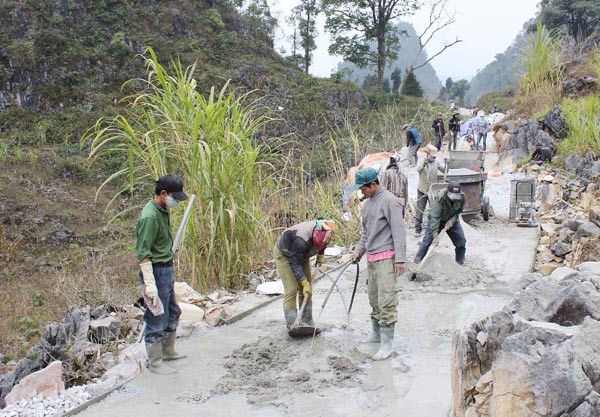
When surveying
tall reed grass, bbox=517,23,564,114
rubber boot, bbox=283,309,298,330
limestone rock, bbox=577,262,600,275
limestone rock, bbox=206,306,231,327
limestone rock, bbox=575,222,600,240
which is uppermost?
tall reed grass, bbox=517,23,564,114

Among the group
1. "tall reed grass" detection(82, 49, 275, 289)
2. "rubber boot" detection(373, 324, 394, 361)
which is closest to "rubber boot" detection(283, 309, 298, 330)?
"rubber boot" detection(373, 324, 394, 361)

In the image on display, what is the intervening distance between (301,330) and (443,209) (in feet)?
10.1

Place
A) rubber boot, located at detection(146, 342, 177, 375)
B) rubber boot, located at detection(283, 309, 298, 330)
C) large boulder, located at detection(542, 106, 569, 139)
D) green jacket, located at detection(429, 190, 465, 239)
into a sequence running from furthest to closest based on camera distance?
large boulder, located at detection(542, 106, 569, 139) → green jacket, located at detection(429, 190, 465, 239) → rubber boot, located at detection(283, 309, 298, 330) → rubber boot, located at detection(146, 342, 177, 375)

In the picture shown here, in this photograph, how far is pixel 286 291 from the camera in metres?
4.89

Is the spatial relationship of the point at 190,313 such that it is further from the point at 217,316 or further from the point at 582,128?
the point at 582,128

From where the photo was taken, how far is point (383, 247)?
4586mm

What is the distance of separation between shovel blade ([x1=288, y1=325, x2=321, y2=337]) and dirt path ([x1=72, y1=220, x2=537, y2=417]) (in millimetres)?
87

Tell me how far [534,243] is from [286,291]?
5.62m

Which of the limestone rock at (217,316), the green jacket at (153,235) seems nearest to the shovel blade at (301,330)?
the limestone rock at (217,316)

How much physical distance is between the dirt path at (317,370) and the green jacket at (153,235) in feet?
3.05

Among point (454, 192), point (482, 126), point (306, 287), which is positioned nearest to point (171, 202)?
point (306, 287)

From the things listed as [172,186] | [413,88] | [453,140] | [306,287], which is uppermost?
[413,88]

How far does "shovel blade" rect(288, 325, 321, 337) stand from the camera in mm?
4840

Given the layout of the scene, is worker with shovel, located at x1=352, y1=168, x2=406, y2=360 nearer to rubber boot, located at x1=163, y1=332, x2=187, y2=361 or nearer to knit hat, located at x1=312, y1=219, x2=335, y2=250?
knit hat, located at x1=312, y1=219, x2=335, y2=250
